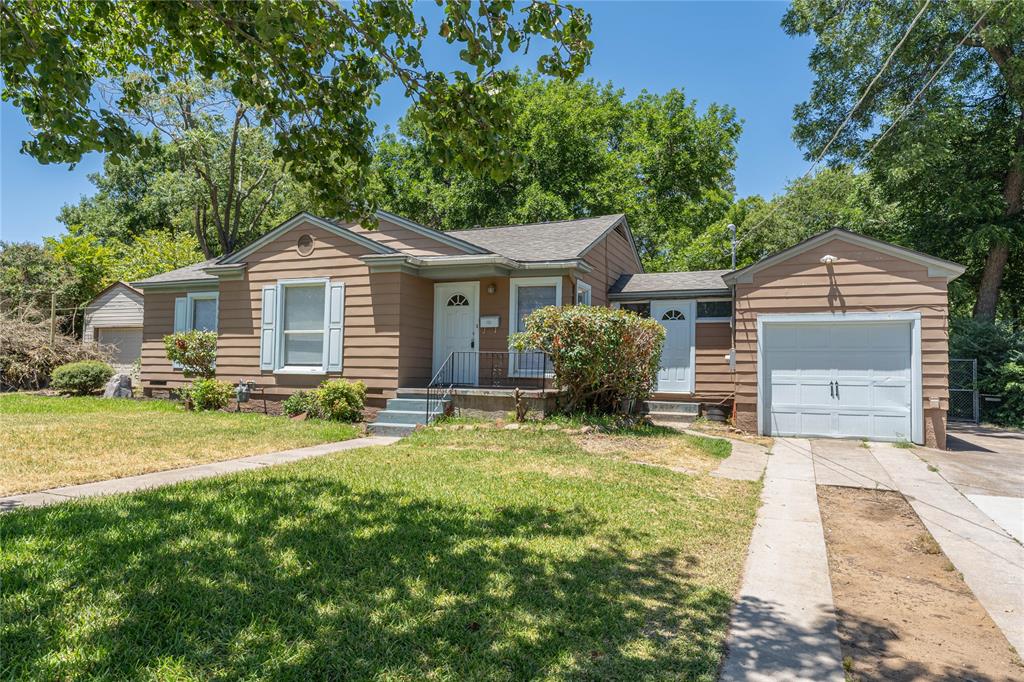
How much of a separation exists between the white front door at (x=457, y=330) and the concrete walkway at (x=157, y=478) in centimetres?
394

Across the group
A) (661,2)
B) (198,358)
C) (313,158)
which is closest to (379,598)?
(313,158)

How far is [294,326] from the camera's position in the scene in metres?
12.1

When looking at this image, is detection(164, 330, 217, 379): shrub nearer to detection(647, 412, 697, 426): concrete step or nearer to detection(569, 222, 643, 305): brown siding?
detection(569, 222, 643, 305): brown siding

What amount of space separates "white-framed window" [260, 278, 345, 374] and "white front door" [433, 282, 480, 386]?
236cm

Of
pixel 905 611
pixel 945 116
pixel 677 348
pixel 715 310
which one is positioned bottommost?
pixel 905 611

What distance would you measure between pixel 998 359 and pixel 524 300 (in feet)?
39.2

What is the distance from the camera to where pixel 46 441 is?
7.36m

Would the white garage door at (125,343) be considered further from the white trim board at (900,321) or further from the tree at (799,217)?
the tree at (799,217)

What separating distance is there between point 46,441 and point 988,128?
2342 cm

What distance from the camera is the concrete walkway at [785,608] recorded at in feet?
8.57

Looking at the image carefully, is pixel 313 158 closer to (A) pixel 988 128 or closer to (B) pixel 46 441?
(B) pixel 46 441

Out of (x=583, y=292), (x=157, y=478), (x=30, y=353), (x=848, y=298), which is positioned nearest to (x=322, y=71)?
(x=157, y=478)

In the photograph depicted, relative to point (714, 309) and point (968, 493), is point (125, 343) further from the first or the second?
point (968, 493)

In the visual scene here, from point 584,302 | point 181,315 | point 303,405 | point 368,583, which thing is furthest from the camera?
point 181,315
